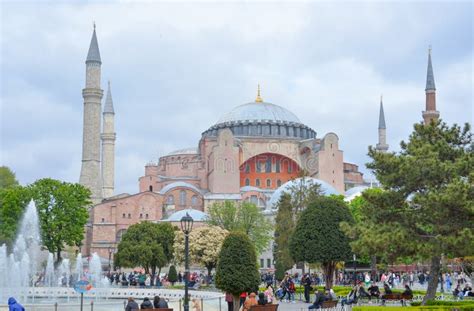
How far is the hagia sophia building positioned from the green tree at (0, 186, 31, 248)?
1599 cm

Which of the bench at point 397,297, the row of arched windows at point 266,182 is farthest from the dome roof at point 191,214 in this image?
the bench at point 397,297

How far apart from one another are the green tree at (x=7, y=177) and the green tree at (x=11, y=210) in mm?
12549

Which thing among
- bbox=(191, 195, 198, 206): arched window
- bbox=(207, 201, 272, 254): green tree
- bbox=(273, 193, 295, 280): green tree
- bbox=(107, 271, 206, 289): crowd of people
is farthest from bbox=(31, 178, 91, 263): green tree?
bbox=(191, 195, 198, 206): arched window

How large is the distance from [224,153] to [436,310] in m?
45.5

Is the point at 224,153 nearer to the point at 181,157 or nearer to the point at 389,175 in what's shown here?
Answer: the point at 181,157

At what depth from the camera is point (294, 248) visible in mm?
26703

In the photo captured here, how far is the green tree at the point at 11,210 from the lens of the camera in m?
37.4

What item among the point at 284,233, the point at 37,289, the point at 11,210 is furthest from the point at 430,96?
the point at 37,289

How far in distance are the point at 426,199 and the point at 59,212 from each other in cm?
2690

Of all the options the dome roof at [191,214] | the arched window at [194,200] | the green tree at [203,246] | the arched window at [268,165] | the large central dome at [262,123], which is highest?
the large central dome at [262,123]

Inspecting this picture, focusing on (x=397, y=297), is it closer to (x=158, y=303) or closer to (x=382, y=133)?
(x=158, y=303)

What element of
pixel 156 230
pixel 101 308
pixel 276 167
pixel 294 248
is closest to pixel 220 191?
pixel 276 167

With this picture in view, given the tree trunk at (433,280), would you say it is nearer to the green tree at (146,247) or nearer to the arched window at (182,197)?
the green tree at (146,247)

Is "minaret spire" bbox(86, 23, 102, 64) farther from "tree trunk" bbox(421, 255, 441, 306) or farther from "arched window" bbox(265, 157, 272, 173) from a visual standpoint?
"tree trunk" bbox(421, 255, 441, 306)
